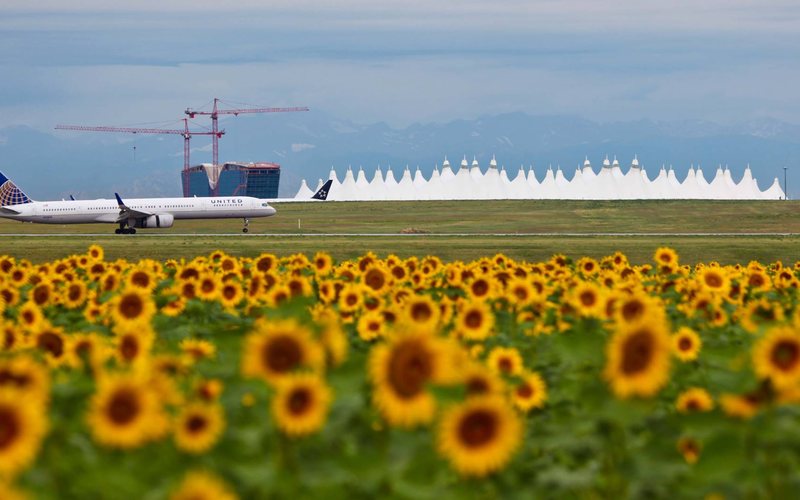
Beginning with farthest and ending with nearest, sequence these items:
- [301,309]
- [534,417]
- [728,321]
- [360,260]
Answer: [360,260] < [728,321] < [534,417] < [301,309]

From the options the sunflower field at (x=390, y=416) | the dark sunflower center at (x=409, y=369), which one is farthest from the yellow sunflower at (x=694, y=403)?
the dark sunflower center at (x=409, y=369)

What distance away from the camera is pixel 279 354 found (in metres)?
6.90

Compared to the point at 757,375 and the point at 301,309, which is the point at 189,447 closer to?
the point at 301,309

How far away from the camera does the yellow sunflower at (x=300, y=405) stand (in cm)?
649

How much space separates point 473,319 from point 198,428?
13.9ft

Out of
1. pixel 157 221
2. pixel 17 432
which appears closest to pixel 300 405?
pixel 17 432

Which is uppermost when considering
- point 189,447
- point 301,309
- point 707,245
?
point 707,245

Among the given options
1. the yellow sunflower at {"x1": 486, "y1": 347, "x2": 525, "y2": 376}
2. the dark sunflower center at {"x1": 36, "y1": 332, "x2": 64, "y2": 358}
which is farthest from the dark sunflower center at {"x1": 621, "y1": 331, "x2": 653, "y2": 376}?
the dark sunflower center at {"x1": 36, "y1": 332, "x2": 64, "y2": 358}

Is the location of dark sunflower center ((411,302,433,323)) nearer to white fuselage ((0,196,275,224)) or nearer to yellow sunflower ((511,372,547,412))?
yellow sunflower ((511,372,547,412))

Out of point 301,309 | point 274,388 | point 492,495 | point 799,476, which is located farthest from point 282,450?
point 799,476

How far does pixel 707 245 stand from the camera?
2977 inches

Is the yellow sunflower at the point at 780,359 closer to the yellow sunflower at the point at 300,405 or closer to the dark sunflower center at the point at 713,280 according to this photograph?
the yellow sunflower at the point at 300,405

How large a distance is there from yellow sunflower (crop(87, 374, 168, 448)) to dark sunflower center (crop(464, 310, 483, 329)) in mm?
4691

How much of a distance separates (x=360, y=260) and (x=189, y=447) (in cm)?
1051
